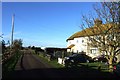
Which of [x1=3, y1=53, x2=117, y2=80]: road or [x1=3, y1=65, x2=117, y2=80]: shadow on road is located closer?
[x1=3, y1=65, x2=117, y2=80]: shadow on road

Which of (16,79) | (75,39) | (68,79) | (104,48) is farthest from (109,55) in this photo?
(75,39)

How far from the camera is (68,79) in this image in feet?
56.7

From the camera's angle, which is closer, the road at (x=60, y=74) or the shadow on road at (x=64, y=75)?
the shadow on road at (x=64, y=75)

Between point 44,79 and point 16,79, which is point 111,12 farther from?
point 16,79

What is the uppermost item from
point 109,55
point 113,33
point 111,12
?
point 111,12

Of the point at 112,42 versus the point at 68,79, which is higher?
the point at 112,42

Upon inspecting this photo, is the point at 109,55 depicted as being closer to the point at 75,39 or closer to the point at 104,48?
the point at 104,48

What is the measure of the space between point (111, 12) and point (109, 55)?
4.52 m

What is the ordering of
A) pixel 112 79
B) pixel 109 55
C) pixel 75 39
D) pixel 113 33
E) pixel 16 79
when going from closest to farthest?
pixel 16 79 → pixel 112 79 → pixel 113 33 → pixel 109 55 → pixel 75 39

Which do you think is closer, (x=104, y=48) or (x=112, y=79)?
(x=112, y=79)

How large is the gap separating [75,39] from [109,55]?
4565cm

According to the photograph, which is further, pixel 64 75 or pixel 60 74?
pixel 60 74

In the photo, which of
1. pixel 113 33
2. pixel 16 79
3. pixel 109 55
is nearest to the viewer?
pixel 16 79

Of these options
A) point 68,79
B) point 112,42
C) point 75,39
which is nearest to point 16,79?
point 68,79
